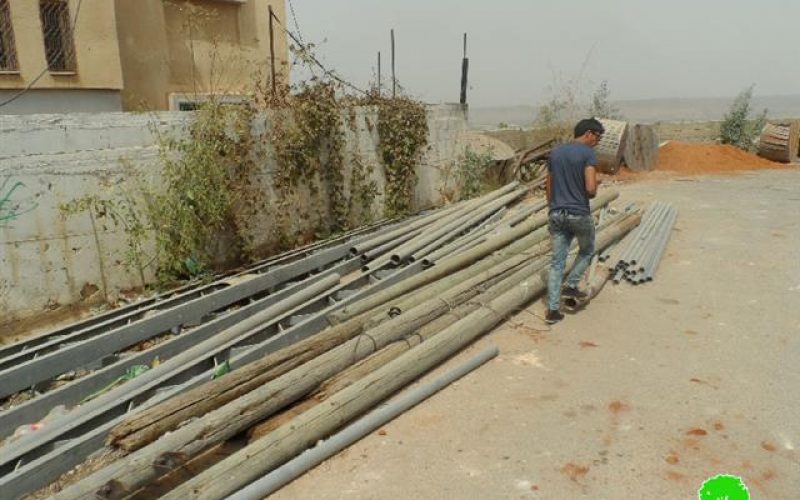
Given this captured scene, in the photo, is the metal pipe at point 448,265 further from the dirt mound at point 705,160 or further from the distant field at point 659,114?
the distant field at point 659,114

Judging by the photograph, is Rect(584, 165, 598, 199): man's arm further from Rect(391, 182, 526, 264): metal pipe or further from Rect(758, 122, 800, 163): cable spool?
Rect(758, 122, 800, 163): cable spool

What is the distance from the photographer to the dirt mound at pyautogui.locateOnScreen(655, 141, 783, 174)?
47.3 feet

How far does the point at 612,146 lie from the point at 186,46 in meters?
9.93

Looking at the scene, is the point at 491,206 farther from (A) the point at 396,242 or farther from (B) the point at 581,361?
(B) the point at 581,361

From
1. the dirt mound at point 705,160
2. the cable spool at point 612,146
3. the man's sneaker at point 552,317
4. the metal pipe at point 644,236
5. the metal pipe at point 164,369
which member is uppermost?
the cable spool at point 612,146

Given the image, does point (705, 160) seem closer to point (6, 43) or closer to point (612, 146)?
point (612, 146)

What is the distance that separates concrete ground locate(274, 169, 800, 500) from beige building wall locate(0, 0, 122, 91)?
862 centimetres

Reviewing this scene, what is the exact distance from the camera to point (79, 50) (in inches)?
370

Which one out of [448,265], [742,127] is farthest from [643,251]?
[742,127]

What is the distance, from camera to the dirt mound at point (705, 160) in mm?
14414

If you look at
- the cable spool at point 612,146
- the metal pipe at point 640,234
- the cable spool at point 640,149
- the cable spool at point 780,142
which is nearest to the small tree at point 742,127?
the cable spool at point 780,142

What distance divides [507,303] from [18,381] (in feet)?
13.7

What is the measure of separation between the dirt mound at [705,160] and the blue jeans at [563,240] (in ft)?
34.9

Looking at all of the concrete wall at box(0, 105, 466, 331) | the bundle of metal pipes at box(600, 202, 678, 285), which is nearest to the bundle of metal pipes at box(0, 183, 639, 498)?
the bundle of metal pipes at box(600, 202, 678, 285)
